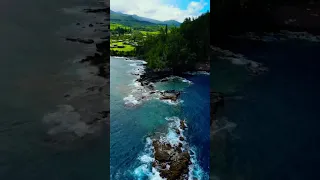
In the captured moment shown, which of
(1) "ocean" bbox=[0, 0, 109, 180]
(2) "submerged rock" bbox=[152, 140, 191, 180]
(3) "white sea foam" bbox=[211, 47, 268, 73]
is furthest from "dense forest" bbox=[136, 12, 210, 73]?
(2) "submerged rock" bbox=[152, 140, 191, 180]

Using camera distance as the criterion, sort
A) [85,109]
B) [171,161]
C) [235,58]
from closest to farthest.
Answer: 1. [85,109]
2. [171,161]
3. [235,58]

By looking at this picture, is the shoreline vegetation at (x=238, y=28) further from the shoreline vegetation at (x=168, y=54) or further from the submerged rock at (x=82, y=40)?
the submerged rock at (x=82, y=40)

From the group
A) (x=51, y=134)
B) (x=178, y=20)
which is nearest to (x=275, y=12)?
(x=178, y=20)

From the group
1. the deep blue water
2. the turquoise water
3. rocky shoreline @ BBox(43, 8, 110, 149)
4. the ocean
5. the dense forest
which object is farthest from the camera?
the dense forest

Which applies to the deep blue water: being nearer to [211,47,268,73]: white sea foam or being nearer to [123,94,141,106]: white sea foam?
[211,47,268,73]: white sea foam

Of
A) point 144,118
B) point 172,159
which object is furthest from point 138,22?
point 172,159

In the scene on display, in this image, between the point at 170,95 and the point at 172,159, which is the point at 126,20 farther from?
the point at 172,159

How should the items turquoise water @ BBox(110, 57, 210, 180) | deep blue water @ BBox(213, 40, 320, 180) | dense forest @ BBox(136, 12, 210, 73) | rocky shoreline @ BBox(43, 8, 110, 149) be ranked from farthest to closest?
1. dense forest @ BBox(136, 12, 210, 73)
2. deep blue water @ BBox(213, 40, 320, 180)
3. turquoise water @ BBox(110, 57, 210, 180)
4. rocky shoreline @ BBox(43, 8, 110, 149)
